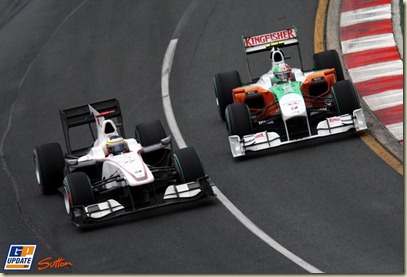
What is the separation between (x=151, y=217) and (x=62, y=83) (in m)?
9.04

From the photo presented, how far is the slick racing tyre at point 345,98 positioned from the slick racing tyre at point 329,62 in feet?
5.74

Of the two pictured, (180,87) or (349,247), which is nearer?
(349,247)

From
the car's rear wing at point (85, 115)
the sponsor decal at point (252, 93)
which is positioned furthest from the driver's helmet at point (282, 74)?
the car's rear wing at point (85, 115)

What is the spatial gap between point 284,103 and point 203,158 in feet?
5.49

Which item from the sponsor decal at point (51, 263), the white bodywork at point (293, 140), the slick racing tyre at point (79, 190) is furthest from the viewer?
the white bodywork at point (293, 140)

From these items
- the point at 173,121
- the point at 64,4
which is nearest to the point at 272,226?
the point at 173,121

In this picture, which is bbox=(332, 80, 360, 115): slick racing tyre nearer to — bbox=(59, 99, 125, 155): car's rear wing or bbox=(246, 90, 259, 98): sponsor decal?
bbox=(246, 90, 259, 98): sponsor decal

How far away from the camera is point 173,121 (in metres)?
22.7

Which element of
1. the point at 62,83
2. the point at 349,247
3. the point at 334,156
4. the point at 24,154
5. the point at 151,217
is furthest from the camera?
the point at 62,83

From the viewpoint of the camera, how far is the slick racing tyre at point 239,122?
20.1m

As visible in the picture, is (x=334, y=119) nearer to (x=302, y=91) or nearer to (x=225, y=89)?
(x=302, y=91)

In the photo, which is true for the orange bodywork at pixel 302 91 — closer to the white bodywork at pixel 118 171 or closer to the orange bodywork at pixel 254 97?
the orange bodywork at pixel 254 97

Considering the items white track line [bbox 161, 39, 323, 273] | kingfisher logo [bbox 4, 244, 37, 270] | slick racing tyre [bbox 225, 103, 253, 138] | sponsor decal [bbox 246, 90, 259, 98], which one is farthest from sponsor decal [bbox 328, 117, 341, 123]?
kingfisher logo [bbox 4, 244, 37, 270]

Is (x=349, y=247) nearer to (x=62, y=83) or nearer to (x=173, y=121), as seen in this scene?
(x=173, y=121)
